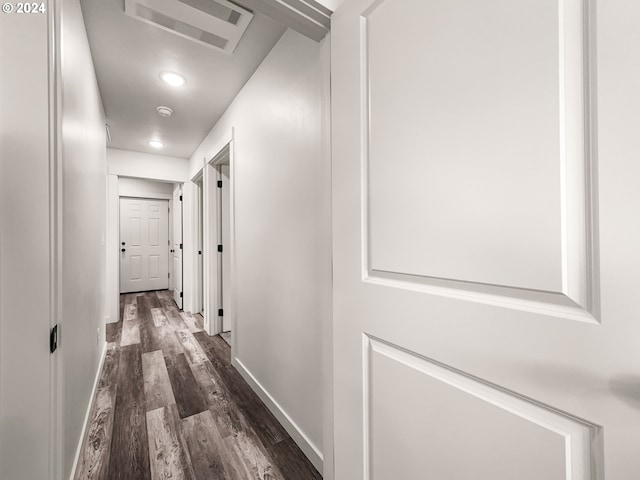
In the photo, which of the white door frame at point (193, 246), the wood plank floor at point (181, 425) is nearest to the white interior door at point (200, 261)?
the white door frame at point (193, 246)

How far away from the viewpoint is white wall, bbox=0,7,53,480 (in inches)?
28.3

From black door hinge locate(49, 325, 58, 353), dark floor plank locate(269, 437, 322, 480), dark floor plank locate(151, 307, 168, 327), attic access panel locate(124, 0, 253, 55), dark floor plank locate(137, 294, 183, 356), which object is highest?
attic access panel locate(124, 0, 253, 55)

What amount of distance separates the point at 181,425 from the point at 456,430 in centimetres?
174

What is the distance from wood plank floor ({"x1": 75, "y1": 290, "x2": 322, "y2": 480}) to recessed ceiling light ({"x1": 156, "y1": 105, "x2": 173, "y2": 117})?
92.8 inches

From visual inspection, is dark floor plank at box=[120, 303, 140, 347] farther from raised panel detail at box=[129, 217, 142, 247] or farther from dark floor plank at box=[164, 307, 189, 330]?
raised panel detail at box=[129, 217, 142, 247]

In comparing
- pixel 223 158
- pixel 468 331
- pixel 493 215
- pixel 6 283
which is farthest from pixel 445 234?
pixel 223 158

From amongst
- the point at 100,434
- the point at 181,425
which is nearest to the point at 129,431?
the point at 100,434

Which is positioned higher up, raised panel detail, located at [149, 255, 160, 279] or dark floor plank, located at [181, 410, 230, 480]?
raised panel detail, located at [149, 255, 160, 279]

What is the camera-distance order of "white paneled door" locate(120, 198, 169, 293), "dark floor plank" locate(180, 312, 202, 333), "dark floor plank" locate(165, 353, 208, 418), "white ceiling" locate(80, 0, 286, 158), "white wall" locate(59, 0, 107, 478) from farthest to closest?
1. "white paneled door" locate(120, 198, 169, 293)
2. "dark floor plank" locate(180, 312, 202, 333)
3. "dark floor plank" locate(165, 353, 208, 418)
4. "white ceiling" locate(80, 0, 286, 158)
5. "white wall" locate(59, 0, 107, 478)

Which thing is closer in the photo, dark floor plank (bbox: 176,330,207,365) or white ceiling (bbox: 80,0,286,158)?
white ceiling (bbox: 80,0,286,158)

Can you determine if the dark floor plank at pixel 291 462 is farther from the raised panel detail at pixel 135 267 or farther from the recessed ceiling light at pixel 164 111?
the raised panel detail at pixel 135 267

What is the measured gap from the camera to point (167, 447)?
1.55 m

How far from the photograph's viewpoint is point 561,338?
469 millimetres

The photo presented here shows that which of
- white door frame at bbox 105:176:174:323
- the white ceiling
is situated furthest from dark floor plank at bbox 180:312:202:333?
the white ceiling
